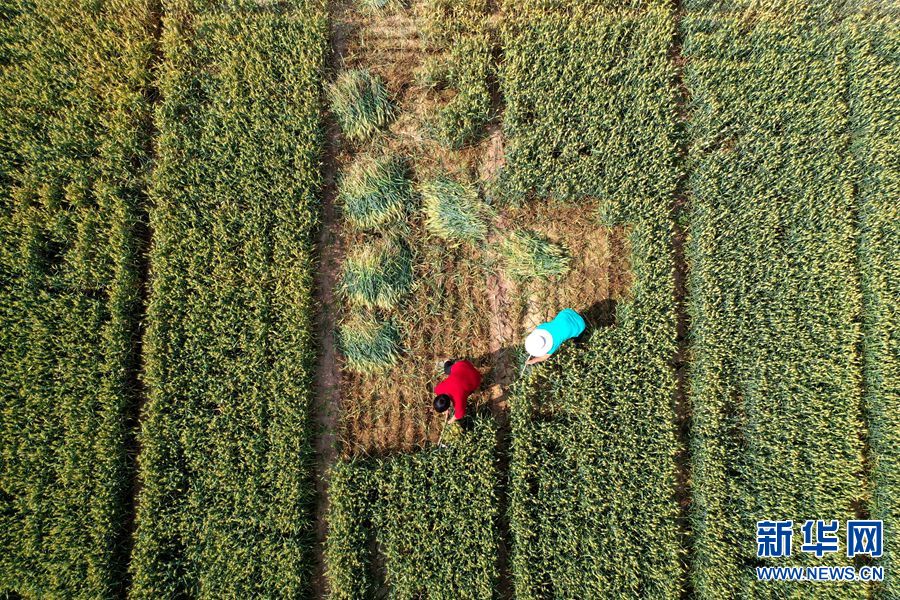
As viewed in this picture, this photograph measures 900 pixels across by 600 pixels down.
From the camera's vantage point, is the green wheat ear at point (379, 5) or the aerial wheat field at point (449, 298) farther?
the green wheat ear at point (379, 5)

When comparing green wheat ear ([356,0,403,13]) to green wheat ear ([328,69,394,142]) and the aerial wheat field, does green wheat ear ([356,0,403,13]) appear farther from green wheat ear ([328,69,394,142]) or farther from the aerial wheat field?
green wheat ear ([328,69,394,142])

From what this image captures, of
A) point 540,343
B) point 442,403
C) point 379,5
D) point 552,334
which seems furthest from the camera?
point 379,5

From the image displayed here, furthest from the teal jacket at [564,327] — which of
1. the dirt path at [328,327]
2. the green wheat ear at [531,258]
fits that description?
the dirt path at [328,327]

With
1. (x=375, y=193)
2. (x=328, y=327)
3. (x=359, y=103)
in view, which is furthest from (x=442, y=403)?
(x=359, y=103)

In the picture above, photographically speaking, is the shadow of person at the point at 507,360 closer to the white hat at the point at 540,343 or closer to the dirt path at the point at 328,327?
the white hat at the point at 540,343

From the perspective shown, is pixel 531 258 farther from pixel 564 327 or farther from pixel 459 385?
pixel 459 385

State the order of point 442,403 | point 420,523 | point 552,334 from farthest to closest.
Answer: point 420,523 → point 552,334 → point 442,403
